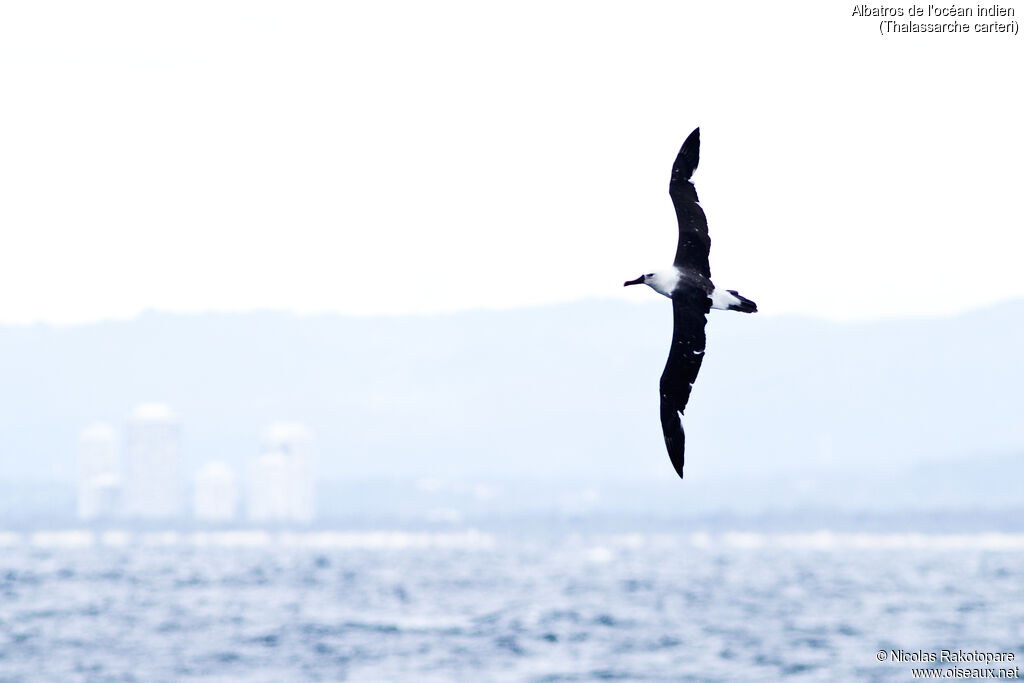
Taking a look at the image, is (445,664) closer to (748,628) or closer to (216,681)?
(216,681)

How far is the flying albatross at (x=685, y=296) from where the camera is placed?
1820 cm

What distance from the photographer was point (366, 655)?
112 metres

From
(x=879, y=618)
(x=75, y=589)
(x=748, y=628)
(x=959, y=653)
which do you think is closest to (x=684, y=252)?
(x=959, y=653)

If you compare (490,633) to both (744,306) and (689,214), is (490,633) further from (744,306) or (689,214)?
(744,306)

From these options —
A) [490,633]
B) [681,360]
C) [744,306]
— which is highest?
[744,306]

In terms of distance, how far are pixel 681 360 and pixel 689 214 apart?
1.73 meters

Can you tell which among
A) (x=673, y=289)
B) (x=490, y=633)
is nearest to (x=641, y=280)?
(x=673, y=289)

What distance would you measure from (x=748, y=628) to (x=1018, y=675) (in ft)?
131

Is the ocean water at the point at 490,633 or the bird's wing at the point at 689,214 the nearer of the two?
the bird's wing at the point at 689,214

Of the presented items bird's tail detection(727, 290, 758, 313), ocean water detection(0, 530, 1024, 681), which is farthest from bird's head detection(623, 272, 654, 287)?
ocean water detection(0, 530, 1024, 681)

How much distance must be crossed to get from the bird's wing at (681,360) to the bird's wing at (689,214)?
41cm

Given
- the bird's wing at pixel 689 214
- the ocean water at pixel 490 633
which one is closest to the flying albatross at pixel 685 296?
the bird's wing at pixel 689 214

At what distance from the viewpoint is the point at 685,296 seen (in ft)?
59.9

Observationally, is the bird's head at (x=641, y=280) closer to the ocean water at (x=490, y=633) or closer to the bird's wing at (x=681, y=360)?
the bird's wing at (x=681, y=360)
